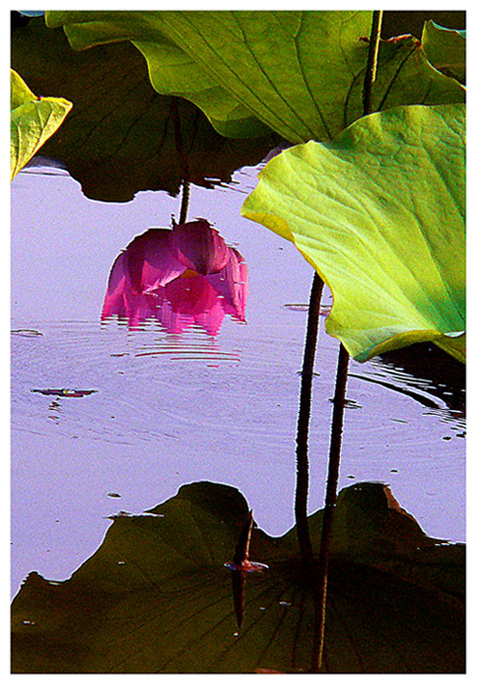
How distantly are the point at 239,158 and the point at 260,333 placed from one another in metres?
0.67

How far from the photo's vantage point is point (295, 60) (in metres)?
0.71

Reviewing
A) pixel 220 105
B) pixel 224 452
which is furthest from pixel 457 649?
pixel 220 105

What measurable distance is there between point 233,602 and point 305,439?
0.21 m

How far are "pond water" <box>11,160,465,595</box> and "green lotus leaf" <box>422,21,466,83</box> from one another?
0.90 feet

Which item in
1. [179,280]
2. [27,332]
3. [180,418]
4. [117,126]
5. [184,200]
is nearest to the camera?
[180,418]

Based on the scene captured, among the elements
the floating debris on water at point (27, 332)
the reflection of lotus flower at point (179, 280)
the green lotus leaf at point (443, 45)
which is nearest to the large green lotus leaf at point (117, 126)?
the reflection of lotus flower at point (179, 280)

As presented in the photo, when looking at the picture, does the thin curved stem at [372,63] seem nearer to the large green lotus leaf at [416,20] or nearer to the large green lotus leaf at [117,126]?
the large green lotus leaf at [416,20]

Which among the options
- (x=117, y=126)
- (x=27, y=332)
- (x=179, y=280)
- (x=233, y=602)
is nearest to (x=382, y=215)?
(x=233, y=602)

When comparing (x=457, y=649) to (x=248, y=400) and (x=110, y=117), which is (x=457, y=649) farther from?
(x=110, y=117)

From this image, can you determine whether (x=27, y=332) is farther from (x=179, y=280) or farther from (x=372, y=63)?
(x=372, y=63)

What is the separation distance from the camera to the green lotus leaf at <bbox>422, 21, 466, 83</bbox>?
0.70 m

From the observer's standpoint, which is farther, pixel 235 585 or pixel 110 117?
pixel 110 117

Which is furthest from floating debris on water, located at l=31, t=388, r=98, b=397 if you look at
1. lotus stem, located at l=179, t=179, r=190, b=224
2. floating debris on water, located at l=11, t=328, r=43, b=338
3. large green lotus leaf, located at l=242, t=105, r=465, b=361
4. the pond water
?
lotus stem, located at l=179, t=179, r=190, b=224
